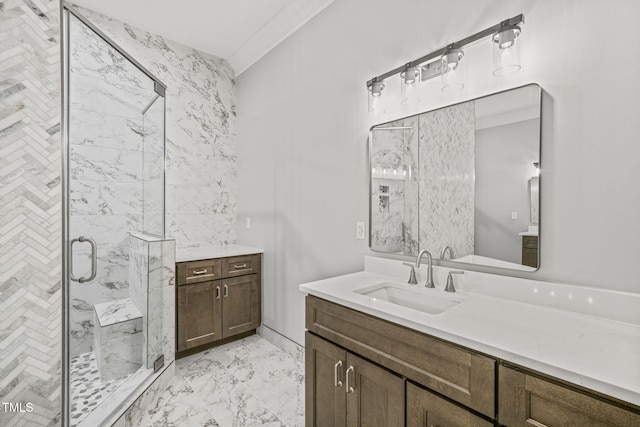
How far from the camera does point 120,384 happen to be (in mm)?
1997

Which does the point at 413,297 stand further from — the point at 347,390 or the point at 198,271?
the point at 198,271

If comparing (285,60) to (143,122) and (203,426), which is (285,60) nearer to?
(143,122)

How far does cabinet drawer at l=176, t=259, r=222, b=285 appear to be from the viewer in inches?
102

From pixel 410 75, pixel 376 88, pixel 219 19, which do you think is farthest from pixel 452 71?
pixel 219 19

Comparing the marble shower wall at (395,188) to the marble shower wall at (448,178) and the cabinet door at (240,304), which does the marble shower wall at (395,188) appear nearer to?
the marble shower wall at (448,178)

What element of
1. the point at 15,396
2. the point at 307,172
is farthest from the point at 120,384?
the point at 307,172

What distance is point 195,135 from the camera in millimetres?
3248

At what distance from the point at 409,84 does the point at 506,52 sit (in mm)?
515

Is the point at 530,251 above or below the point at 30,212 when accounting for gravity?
below

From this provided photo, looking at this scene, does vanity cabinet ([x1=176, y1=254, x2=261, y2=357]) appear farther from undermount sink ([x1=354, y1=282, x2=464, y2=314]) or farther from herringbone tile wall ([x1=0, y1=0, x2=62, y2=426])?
undermount sink ([x1=354, y1=282, x2=464, y2=314])

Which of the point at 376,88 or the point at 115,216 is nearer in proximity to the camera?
the point at 376,88

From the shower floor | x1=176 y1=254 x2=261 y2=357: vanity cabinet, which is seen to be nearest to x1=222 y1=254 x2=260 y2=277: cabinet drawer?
x1=176 y1=254 x2=261 y2=357: vanity cabinet

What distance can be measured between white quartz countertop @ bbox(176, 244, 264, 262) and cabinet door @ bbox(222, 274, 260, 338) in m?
0.24

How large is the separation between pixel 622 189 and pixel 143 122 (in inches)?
130
